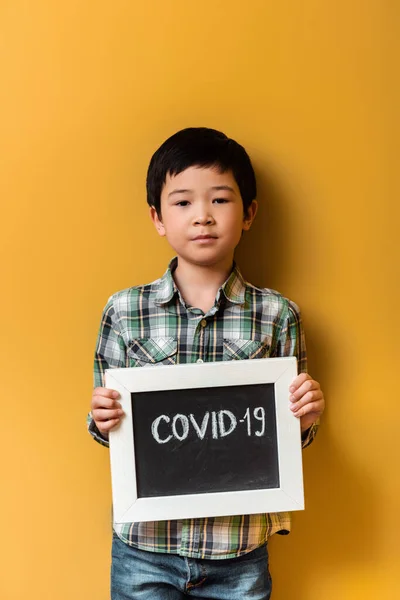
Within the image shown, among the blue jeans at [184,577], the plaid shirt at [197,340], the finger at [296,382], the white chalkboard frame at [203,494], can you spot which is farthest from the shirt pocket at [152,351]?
the blue jeans at [184,577]

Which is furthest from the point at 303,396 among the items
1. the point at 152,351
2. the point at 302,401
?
the point at 152,351

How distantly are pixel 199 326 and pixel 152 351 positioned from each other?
0.31 ft

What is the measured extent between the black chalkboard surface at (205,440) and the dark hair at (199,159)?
0.36 metres

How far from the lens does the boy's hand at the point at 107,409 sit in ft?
2.81

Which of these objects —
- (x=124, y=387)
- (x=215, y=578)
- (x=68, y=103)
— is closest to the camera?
(x=124, y=387)

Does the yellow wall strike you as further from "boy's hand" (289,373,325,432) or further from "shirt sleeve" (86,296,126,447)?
"boy's hand" (289,373,325,432)

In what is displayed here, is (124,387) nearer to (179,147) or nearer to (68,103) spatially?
(179,147)

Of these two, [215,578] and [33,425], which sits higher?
[33,425]

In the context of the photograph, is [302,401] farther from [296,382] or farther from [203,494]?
[203,494]

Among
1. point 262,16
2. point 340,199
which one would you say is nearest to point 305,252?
point 340,199

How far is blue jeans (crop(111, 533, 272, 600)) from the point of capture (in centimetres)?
95

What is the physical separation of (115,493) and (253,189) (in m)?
0.59

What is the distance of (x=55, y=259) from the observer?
1.09 m

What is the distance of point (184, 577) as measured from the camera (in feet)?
3.13
